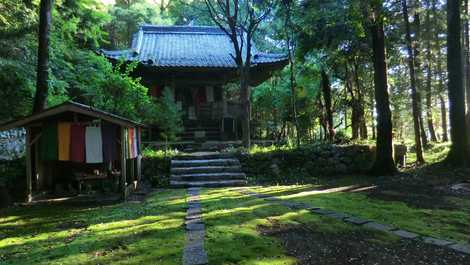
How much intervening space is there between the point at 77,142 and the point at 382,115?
900 centimetres

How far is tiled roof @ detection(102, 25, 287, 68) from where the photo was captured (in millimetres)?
16266

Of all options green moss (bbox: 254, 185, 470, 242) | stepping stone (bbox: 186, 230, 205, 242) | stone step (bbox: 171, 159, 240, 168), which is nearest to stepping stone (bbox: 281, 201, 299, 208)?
green moss (bbox: 254, 185, 470, 242)

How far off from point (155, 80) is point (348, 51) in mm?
8893

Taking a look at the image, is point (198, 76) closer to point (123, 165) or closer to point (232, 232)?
point (123, 165)

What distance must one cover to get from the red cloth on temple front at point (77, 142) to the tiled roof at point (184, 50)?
6.83 m

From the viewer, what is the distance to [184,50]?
735 inches

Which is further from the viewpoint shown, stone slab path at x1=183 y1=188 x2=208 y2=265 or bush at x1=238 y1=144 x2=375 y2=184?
bush at x1=238 y1=144 x2=375 y2=184

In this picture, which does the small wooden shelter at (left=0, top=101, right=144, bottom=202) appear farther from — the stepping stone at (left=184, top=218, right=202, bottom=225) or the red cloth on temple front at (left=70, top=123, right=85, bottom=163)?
the stepping stone at (left=184, top=218, right=202, bottom=225)

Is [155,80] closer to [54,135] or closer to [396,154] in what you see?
[54,135]

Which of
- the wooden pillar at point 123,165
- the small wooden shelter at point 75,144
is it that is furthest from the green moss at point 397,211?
the small wooden shelter at point 75,144

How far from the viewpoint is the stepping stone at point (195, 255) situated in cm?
396

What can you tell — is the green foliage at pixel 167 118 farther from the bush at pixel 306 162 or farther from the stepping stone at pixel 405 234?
the stepping stone at pixel 405 234

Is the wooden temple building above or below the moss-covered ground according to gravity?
above

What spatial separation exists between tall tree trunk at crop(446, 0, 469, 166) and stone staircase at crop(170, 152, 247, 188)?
6755 mm
